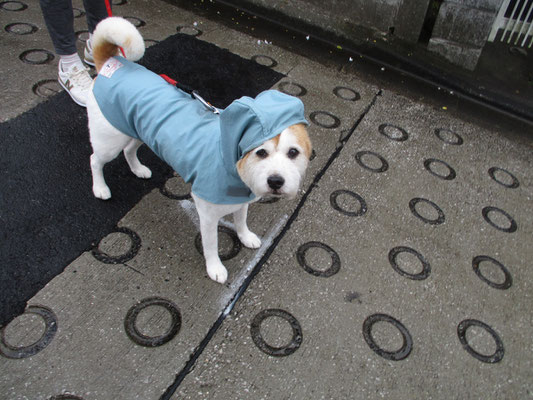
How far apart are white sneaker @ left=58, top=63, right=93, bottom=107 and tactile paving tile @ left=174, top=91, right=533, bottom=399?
1731 millimetres

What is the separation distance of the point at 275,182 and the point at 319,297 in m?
0.75

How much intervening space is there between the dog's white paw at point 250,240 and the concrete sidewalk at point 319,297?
5 cm

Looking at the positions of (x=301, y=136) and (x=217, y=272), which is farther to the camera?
(x=217, y=272)

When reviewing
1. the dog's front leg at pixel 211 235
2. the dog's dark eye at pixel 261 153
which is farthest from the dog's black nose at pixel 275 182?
the dog's front leg at pixel 211 235

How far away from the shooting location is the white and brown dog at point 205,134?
1.45 metres

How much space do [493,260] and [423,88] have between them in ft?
6.70

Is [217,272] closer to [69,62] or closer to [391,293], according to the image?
[391,293]

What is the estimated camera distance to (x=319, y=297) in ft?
6.23

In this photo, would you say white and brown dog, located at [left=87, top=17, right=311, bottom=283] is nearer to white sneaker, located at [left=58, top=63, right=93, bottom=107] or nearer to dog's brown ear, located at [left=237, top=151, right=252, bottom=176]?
dog's brown ear, located at [left=237, top=151, right=252, bottom=176]

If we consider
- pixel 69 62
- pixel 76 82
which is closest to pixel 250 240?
pixel 76 82

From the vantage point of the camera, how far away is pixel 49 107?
2.62m

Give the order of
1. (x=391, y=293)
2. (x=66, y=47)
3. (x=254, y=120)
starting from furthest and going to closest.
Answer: (x=66, y=47) < (x=391, y=293) < (x=254, y=120)

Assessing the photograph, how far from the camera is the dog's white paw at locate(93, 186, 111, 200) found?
2141 mm

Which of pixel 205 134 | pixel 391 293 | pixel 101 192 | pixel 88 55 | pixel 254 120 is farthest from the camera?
pixel 88 55
